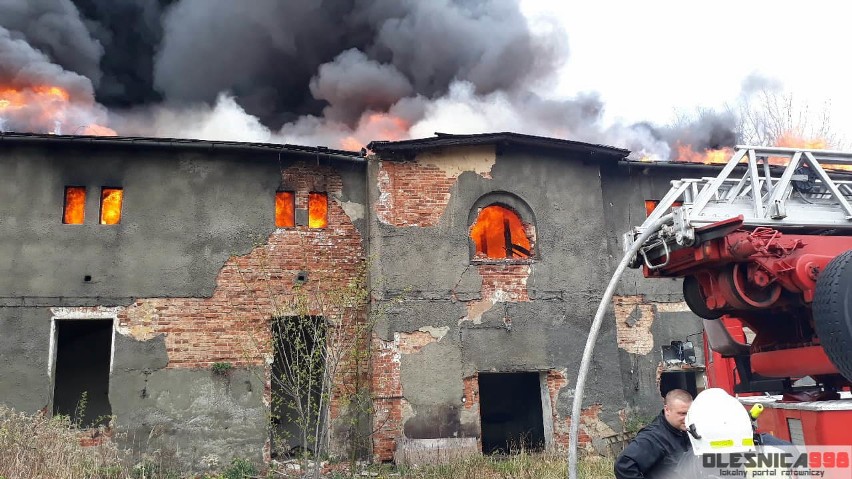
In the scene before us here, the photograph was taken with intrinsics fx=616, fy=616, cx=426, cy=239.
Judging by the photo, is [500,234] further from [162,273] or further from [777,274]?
[777,274]

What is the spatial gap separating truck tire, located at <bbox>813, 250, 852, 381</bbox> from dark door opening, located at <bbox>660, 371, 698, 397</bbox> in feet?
27.5

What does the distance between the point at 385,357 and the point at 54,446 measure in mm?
4759

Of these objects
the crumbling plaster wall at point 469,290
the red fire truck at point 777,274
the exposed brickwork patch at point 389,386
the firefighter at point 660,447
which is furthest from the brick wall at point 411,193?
the firefighter at point 660,447

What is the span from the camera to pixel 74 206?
1052 centimetres

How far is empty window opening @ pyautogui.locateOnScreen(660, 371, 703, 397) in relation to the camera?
13.1 meters

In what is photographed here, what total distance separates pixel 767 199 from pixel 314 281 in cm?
730

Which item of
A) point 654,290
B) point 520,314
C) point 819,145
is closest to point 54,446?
point 520,314

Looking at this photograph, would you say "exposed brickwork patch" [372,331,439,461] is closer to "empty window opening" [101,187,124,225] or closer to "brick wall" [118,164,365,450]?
"brick wall" [118,164,365,450]

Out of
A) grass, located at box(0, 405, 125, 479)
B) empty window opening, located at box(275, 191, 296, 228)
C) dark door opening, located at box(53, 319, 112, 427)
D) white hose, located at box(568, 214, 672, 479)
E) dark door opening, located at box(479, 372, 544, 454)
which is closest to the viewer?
white hose, located at box(568, 214, 672, 479)

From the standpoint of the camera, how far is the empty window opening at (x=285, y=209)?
11227mm

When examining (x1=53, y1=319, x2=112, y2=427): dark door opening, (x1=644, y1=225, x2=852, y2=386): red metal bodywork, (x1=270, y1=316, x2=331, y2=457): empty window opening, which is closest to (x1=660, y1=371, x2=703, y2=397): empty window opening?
(x1=644, y1=225, x2=852, y2=386): red metal bodywork

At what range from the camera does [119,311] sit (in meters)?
10.1

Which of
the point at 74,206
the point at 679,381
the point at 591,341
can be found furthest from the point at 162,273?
the point at 679,381

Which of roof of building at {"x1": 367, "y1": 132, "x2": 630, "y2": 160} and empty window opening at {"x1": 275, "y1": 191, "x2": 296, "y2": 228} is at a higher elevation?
roof of building at {"x1": 367, "y1": 132, "x2": 630, "y2": 160}
